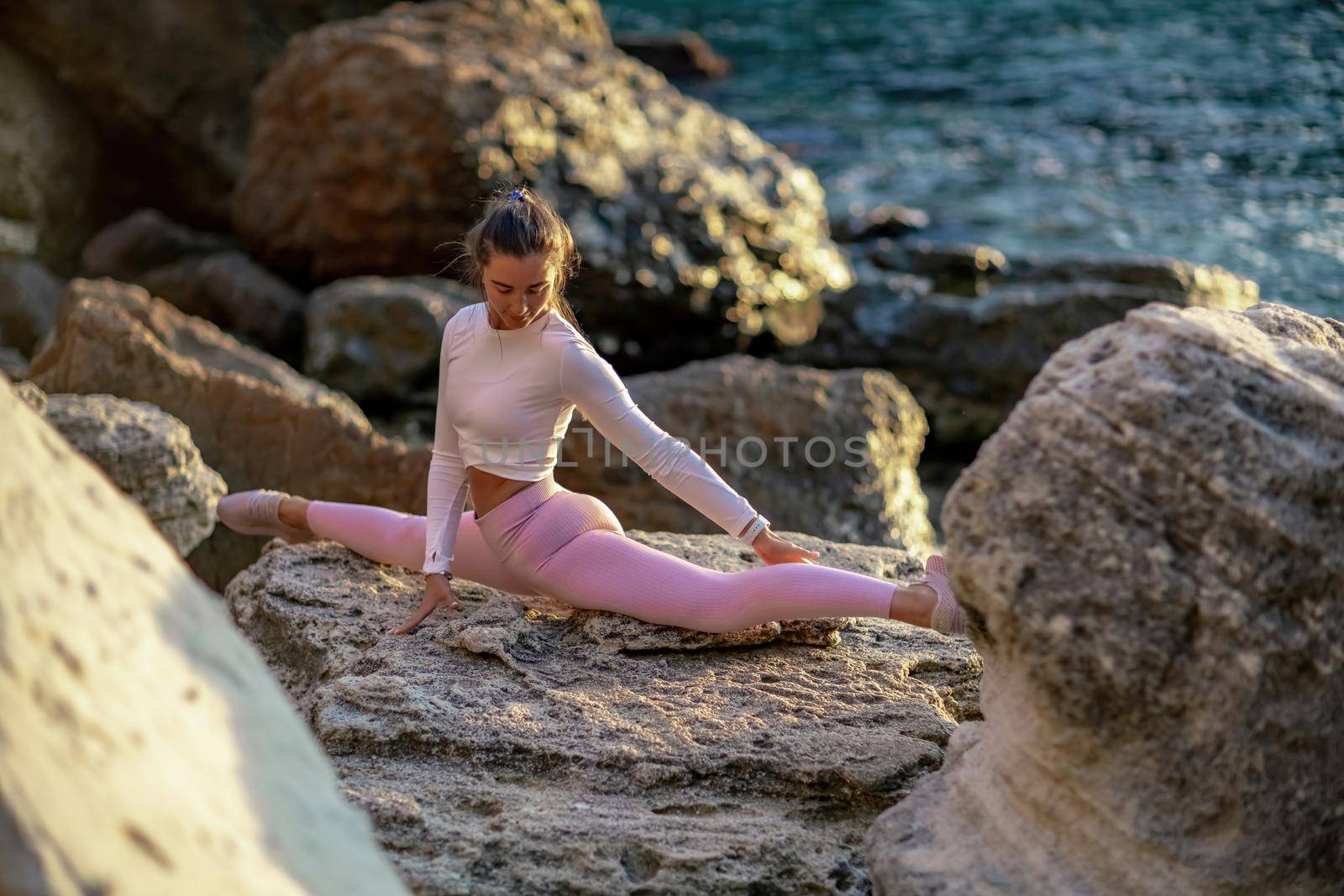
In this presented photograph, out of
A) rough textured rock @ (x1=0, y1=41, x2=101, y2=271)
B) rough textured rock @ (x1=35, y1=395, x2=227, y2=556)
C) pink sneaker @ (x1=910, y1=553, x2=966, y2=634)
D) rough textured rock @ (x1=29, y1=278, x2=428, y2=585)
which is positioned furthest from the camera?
rough textured rock @ (x1=0, y1=41, x2=101, y2=271)

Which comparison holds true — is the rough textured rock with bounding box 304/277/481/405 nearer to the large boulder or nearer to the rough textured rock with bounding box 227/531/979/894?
the large boulder

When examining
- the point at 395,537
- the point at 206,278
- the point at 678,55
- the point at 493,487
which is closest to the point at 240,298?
the point at 206,278

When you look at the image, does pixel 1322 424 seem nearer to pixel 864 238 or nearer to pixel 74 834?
pixel 74 834

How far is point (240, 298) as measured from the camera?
7.00 m

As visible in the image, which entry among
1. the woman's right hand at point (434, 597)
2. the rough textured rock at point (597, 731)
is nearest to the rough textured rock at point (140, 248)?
the rough textured rock at point (597, 731)

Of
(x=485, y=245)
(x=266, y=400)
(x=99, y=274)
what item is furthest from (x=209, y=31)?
(x=485, y=245)

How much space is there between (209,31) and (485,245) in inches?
263

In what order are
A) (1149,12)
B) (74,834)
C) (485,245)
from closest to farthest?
(74,834)
(485,245)
(1149,12)

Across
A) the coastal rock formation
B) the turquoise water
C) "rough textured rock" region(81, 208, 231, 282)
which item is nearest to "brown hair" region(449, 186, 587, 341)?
the turquoise water

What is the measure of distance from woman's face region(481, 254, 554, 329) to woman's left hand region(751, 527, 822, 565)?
71cm

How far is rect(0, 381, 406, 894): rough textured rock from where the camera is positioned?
132 centimetres

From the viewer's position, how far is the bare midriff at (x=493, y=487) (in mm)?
3221

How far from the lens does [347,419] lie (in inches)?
177

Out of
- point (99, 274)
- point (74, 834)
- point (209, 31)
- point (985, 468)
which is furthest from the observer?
point (209, 31)
